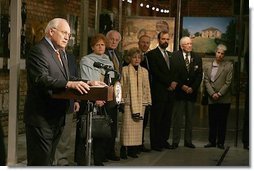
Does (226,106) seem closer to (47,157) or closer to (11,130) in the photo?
(11,130)

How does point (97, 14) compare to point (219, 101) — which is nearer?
point (97, 14)

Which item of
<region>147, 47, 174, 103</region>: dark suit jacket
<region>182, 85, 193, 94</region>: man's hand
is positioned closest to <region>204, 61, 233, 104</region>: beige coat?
<region>182, 85, 193, 94</region>: man's hand

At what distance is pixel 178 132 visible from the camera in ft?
19.4

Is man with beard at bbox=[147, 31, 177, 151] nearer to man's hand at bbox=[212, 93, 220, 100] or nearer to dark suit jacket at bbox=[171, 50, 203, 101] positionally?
dark suit jacket at bbox=[171, 50, 203, 101]

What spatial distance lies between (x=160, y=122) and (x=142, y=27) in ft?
3.64

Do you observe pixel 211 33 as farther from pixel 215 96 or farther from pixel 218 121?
pixel 218 121

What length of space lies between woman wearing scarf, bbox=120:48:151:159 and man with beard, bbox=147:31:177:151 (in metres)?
0.32

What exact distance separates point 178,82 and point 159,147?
2.34 ft

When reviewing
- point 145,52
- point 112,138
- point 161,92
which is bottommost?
point 112,138

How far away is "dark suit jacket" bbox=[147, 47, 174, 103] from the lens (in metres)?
5.53

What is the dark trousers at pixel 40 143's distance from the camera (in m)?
3.51

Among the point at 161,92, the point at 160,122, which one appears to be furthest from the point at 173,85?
the point at 160,122

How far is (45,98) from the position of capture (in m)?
3.47

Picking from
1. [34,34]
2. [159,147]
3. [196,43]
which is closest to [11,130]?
[34,34]
